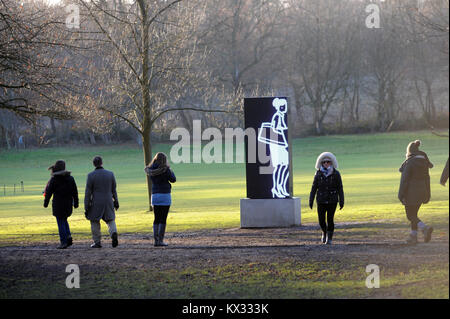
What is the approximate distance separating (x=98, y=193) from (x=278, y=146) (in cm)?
628

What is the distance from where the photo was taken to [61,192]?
15648 millimetres

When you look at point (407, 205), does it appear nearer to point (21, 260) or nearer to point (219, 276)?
point (219, 276)

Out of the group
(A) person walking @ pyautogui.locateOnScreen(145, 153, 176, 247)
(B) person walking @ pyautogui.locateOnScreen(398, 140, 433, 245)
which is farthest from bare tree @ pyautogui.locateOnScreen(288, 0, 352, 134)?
(B) person walking @ pyautogui.locateOnScreen(398, 140, 433, 245)

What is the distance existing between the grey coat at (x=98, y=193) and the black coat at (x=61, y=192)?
637 millimetres

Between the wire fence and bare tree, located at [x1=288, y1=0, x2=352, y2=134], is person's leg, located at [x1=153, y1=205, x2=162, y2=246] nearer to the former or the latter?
the wire fence

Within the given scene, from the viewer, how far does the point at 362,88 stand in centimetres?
7925

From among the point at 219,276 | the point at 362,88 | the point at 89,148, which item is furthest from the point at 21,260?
the point at 362,88

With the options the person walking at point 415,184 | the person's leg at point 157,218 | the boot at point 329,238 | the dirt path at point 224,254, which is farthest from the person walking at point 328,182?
the person's leg at point 157,218

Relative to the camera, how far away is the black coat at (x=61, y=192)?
51.2 ft

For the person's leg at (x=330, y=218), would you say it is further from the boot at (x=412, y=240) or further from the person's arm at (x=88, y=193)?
the person's arm at (x=88, y=193)

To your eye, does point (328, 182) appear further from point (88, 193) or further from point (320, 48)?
point (320, 48)

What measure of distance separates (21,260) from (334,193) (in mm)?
6320

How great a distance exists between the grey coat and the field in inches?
33.2

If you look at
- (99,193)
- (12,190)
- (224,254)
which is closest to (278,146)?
(99,193)
